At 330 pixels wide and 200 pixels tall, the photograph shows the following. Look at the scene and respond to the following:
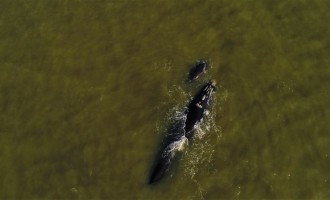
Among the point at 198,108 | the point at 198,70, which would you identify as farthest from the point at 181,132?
the point at 198,70

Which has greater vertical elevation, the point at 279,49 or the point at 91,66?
the point at 91,66

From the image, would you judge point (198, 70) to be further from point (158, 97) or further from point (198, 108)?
point (158, 97)

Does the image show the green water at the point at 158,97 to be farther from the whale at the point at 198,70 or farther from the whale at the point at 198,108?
the whale at the point at 198,108

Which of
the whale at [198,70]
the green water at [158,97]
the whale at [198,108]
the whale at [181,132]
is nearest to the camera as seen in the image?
the green water at [158,97]

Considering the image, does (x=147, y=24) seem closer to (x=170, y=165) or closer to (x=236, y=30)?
(x=236, y=30)

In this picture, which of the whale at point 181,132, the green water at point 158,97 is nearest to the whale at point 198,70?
the green water at point 158,97

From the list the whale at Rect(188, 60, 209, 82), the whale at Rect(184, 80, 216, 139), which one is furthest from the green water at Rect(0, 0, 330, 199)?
the whale at Rect(184, 80, 216, 139)

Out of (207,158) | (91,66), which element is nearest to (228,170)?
(207,158)
